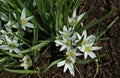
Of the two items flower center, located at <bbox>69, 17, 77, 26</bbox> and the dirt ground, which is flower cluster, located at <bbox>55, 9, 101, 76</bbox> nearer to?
flower center, located at <bbox>69, 17, 77, 26</bbox>

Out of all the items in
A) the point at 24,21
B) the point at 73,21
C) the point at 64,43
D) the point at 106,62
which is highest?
the point at 24,21

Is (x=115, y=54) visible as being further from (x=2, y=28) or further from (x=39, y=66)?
(x=2, y=28)

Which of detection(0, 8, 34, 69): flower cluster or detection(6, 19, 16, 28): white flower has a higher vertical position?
detection(6, 19, 16, 28): white flower

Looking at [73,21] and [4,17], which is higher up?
[4,17]

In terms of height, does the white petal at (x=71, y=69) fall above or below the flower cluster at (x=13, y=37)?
below

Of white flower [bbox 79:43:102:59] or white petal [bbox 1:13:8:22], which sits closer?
white flower [bbox 79:43:102:59]

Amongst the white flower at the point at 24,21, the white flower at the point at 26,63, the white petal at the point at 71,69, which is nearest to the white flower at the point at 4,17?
the white flower at the point at 24,21

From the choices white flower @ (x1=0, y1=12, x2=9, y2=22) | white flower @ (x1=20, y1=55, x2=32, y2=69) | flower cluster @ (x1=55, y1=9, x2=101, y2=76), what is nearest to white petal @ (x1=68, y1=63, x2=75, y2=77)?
flower cluster @ (x1=55, y1=9, x2=101, y2=76)

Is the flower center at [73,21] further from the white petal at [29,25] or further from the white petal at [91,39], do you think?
the white petal at [29,25]

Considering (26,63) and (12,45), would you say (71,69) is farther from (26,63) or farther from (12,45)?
(12,45)

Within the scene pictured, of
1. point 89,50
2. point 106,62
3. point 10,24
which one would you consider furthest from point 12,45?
point 106,62

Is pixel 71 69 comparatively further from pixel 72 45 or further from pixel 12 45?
pixel 12 45

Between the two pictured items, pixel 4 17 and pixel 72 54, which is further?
pixel 4 17
